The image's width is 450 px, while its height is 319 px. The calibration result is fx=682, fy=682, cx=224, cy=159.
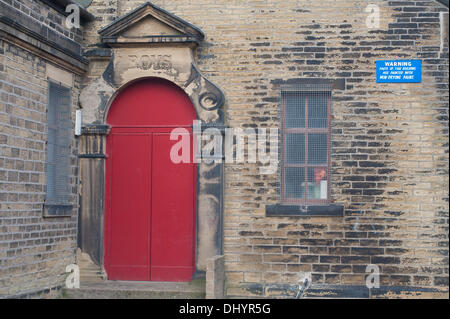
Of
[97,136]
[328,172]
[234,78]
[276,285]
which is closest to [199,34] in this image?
[234,78]

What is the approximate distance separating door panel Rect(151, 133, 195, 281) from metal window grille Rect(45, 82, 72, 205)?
1266 millimetres

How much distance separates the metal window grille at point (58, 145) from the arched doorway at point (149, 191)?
652 millimetres

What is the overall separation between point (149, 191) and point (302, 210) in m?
2.24

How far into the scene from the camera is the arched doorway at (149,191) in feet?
32.5

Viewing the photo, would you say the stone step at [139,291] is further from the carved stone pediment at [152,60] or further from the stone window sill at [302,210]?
the carved stone pediment at [152,60]

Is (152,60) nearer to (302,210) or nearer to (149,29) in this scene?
(149,29)

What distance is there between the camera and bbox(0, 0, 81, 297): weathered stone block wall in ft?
26.3

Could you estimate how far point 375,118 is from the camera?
381 inches

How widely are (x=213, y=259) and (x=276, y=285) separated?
133 centimetres

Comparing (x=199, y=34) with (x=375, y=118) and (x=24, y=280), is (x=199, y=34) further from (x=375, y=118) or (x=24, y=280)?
(x=24, y=280)

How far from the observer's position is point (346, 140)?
9703mm

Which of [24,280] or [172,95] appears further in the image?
[172,95]

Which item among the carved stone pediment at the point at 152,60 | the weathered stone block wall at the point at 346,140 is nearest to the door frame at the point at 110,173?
the carved stone pediment at the point at 152,60

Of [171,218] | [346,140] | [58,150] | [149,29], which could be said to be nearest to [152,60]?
[149,29]
